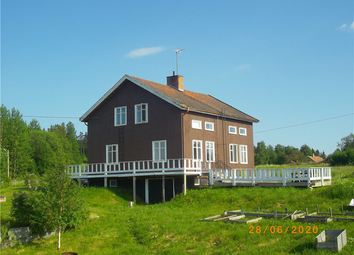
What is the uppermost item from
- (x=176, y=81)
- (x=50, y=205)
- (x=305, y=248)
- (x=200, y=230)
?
(x=176, y=81)

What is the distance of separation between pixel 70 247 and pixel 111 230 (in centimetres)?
192

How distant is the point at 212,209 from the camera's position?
21656mm

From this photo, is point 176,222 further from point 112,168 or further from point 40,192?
point 112,168

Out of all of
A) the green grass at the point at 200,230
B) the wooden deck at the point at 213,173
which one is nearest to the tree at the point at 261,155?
the wooden deck at the point at 213,173

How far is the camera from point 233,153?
103 feet

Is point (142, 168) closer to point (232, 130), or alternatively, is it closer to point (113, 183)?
point (113, 183)

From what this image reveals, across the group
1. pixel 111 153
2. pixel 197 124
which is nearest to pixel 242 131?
pixel 197 124

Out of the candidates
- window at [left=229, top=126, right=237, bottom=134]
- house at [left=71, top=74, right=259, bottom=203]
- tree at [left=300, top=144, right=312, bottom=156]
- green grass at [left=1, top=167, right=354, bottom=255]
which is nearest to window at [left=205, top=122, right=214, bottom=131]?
house at [left=71, top=74, right=259, bottom=203]

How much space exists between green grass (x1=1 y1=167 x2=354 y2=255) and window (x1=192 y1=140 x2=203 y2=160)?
4631 mm

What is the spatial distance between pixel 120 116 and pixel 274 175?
40.9ft

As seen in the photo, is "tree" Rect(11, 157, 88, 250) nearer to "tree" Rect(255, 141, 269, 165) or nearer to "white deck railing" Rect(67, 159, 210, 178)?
"white deck railing" Rect(67, 159, 210, 178)

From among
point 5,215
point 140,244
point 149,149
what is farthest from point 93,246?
point 149,149

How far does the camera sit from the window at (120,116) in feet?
98.6

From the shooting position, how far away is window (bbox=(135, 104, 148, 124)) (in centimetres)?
2886
